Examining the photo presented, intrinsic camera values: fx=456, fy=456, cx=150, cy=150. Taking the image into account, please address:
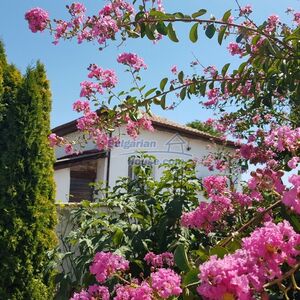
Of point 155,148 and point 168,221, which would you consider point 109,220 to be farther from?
point 155,148

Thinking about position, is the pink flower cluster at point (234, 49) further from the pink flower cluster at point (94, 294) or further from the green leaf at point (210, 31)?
the pink flower cluster at point (94, 294)

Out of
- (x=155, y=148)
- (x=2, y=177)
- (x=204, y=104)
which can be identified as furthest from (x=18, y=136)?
(x=155, y=148)

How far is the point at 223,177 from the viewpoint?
7.58 ft

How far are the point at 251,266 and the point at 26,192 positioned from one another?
432 cm

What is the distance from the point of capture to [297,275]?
1.51 meters

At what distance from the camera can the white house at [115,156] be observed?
9933 millimetres

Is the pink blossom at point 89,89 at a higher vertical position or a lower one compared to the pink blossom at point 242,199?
higher

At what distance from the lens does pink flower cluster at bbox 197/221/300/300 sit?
844 mm

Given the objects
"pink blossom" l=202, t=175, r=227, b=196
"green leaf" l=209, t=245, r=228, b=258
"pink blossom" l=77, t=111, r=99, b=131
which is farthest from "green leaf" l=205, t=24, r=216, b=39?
"green leaf" l=209, t=245, r=228, b=258

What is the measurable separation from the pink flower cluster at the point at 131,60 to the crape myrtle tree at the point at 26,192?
2.43m

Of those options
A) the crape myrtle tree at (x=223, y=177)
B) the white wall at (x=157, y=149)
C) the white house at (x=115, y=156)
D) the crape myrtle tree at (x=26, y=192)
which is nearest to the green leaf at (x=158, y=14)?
the crape myrtle tree at (x=223, y=177)

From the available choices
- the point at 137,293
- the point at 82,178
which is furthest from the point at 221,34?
the point at 82,178

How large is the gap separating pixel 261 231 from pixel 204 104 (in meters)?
3.50

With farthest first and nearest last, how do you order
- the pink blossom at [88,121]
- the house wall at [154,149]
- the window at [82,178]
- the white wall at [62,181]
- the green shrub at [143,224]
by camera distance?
the house wall at [154,149] → the window at [82,178] → the white wall at [62,181] → the pink blossom at [88,121] → the green shrub at [143,224]
